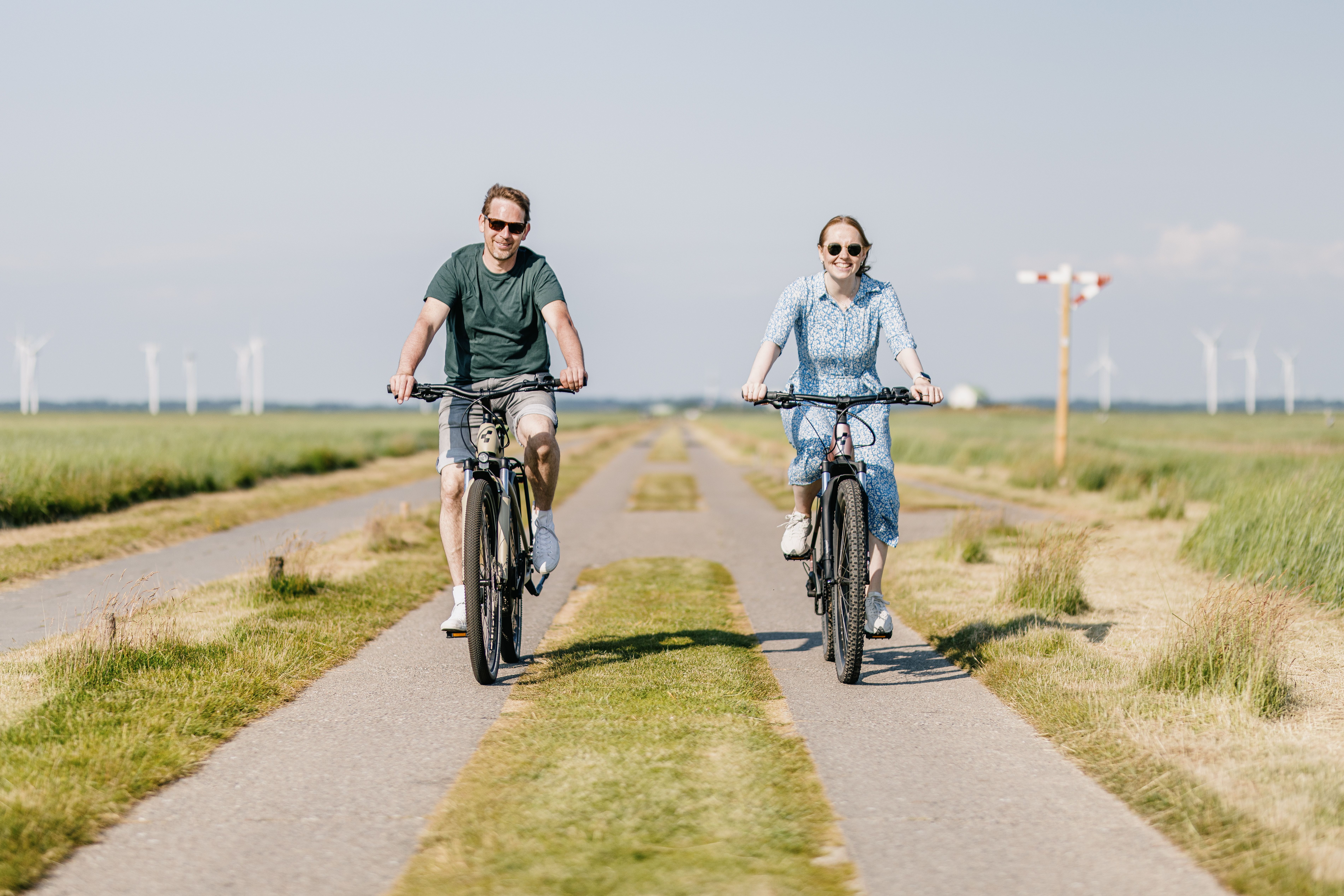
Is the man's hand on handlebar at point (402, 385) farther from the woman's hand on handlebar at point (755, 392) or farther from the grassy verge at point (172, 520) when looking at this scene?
the grassy verge at point (172, 520)

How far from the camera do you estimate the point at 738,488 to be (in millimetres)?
24234

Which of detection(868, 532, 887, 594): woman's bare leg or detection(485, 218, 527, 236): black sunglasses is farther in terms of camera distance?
detection(868, 532, 887, 594): woman's bare leg

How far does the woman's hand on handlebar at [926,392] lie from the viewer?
5.71m

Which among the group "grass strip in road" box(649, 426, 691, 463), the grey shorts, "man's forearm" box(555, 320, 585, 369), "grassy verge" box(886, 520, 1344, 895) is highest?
"man's forearm" box(555, 320, 585, 369)

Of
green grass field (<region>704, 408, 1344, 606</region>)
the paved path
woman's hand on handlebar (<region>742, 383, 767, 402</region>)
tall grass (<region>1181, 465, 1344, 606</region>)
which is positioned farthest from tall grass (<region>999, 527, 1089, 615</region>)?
woman's hand on handlebar (<region>742, 383, 767, 402</region>)

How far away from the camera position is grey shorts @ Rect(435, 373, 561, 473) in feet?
19.2

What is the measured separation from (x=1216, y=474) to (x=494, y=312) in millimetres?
18589

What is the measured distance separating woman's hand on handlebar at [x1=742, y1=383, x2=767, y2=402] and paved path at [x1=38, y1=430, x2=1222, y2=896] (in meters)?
1.44

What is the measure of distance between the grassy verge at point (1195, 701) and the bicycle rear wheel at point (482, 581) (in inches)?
98.0

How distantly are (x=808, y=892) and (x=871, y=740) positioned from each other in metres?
1.72

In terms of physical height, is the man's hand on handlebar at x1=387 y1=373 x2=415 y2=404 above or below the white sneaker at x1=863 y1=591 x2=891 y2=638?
above

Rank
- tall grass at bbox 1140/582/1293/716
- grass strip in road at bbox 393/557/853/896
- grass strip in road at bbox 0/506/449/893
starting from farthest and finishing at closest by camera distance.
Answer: tall grass at bbox 1140/582/1293/716 < grass strip in road at bbox 0/506/449/893 < grass strip in road at bbox 393/557/853/896

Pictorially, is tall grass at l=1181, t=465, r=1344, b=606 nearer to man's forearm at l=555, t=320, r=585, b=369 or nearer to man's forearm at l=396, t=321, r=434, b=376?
man's forearm at l=555, t=320, r=585, b=369

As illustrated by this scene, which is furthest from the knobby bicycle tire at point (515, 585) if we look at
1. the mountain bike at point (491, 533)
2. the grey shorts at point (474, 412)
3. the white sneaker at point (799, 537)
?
the white sneaker at point (799, 537)
